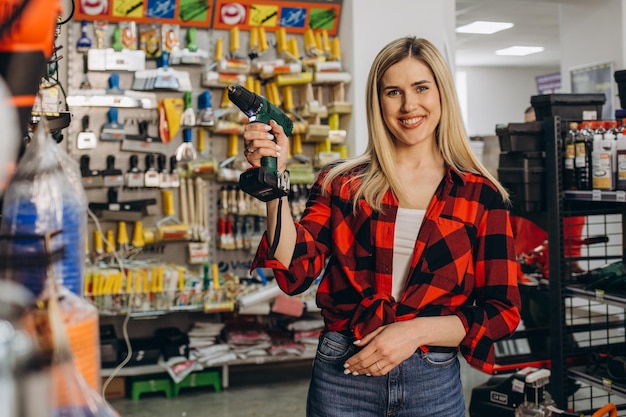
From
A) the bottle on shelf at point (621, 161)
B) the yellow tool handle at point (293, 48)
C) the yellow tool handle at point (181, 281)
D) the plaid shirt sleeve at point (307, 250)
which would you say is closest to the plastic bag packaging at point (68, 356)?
the plaid shirt sleeve at point (307, 250)

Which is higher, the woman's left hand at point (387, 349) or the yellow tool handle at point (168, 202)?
the yellow tool handle at point (168, 202)

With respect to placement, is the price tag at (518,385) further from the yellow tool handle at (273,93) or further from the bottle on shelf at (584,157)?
the yellow tool handle at (273,93)

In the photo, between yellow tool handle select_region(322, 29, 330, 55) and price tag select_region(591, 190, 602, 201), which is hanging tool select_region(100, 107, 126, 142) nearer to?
yellow tool handle select_region(322, 29, 330, 55)

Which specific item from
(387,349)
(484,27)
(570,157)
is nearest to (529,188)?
(570,157)

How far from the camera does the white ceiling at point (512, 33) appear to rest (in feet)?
31.4

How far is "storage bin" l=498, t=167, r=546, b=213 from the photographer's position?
3.95m

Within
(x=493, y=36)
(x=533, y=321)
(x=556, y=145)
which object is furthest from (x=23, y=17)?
(x=493, y=36)

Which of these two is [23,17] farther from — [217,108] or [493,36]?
Answer: [493,36]

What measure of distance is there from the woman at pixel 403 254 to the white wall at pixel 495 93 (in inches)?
599

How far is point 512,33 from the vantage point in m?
12.1

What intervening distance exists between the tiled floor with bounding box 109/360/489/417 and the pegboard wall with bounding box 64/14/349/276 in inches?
34.5

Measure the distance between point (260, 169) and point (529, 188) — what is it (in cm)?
265

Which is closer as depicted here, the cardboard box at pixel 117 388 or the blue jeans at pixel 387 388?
the blue jeans at pixel 387 388

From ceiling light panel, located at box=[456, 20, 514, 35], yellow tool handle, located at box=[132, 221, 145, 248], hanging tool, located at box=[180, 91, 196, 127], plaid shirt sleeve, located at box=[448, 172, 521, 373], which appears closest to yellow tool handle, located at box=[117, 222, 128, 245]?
yellow tool handle, located at box=[132, 221, 145, 248]
